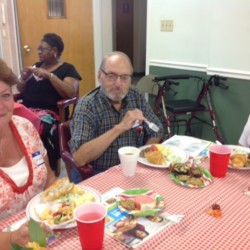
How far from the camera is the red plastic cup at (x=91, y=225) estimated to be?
736 millimetres

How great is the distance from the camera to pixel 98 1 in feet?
12.5

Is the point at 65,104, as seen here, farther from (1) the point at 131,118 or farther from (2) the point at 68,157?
(1) the point at 131,118

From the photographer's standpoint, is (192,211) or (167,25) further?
(167,25)

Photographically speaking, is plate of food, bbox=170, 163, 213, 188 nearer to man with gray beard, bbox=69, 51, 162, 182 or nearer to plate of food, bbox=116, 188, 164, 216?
plate of food, bbox=116, 188, 164, 216

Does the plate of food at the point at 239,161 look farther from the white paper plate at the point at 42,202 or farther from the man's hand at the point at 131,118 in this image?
the white paper plate at the point at 42,202

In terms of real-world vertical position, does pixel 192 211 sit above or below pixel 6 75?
below

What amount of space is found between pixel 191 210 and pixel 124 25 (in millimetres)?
6516

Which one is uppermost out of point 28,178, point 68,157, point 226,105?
point 28,178

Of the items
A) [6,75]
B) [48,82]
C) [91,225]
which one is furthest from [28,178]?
[48,82]

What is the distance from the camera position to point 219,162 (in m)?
1.17

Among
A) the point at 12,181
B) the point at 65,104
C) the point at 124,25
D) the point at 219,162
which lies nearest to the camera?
the point at 12,181

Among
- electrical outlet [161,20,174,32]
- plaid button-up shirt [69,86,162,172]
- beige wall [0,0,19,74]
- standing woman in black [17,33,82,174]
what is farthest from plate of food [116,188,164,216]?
beige wall [0,0,19,74]

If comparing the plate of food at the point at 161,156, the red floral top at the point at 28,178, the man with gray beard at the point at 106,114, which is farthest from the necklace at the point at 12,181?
the plate of food at the point at 161,156

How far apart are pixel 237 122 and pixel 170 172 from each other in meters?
2.02
